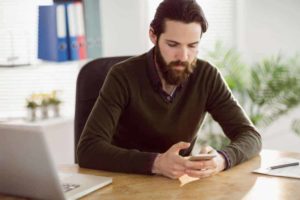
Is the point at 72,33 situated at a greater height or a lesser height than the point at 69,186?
greater

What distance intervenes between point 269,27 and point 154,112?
1958 mm

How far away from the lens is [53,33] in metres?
3.40

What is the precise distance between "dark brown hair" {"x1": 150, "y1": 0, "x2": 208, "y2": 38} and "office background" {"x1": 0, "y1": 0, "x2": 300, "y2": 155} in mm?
1711

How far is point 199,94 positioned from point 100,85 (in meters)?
→ 0.43

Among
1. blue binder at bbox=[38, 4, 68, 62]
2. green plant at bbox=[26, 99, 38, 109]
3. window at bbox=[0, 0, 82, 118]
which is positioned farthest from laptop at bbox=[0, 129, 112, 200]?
window at bbox=[0, 0, 82, 118]

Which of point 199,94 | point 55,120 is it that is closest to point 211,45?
point 55,120

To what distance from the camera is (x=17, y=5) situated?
3699 mm

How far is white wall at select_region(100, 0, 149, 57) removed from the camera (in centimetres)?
359

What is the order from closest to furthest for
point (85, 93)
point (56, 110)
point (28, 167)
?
point (28, 167)
point (85, 93)
point (56, 110)

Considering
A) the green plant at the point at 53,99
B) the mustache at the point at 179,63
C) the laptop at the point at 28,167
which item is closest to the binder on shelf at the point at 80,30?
the green plant at the point at 53,99

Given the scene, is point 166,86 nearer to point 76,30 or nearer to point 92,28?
point 76,30

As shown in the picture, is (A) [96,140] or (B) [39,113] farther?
(B) [39,113]

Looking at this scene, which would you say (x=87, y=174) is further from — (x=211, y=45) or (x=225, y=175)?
(x=211, y=45)

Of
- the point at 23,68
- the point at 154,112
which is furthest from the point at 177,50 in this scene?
the point at 23,68
